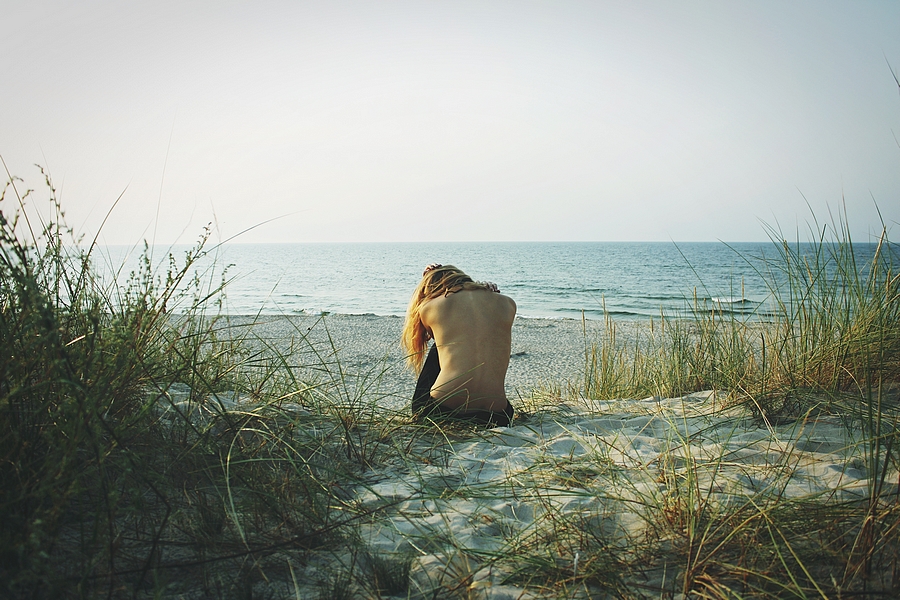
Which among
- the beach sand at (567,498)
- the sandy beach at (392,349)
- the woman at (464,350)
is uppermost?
the woman at (464,350)

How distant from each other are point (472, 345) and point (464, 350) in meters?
0.06

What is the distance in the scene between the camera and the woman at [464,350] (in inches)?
123

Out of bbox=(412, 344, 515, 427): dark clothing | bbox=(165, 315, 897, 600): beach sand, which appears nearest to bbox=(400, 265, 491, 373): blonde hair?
bbox=(412, 344, 515, 427): dark clothing

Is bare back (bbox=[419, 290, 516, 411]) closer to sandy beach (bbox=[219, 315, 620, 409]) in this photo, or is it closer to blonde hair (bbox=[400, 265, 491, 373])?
blonde hair (bbox=[400, 265, 491, 373])

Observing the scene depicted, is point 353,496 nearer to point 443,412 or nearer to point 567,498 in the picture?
point 567,498

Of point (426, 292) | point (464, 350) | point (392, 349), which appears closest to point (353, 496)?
point (464, 350)

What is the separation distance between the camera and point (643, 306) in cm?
1852

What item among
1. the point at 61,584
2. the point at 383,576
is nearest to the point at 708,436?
the point at 383,576

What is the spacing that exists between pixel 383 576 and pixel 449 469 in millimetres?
852

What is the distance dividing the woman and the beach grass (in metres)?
0.37

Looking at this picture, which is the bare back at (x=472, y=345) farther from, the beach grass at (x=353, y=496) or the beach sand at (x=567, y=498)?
the beach grass at (x=353, y=496)

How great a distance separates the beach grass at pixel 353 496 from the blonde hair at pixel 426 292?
3.00 ft

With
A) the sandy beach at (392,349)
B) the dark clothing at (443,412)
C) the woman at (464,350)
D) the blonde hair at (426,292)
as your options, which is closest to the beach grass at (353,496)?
the dark clothing at (443,412)

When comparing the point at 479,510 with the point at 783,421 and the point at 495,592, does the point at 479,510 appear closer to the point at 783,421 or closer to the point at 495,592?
the point at 495,592
